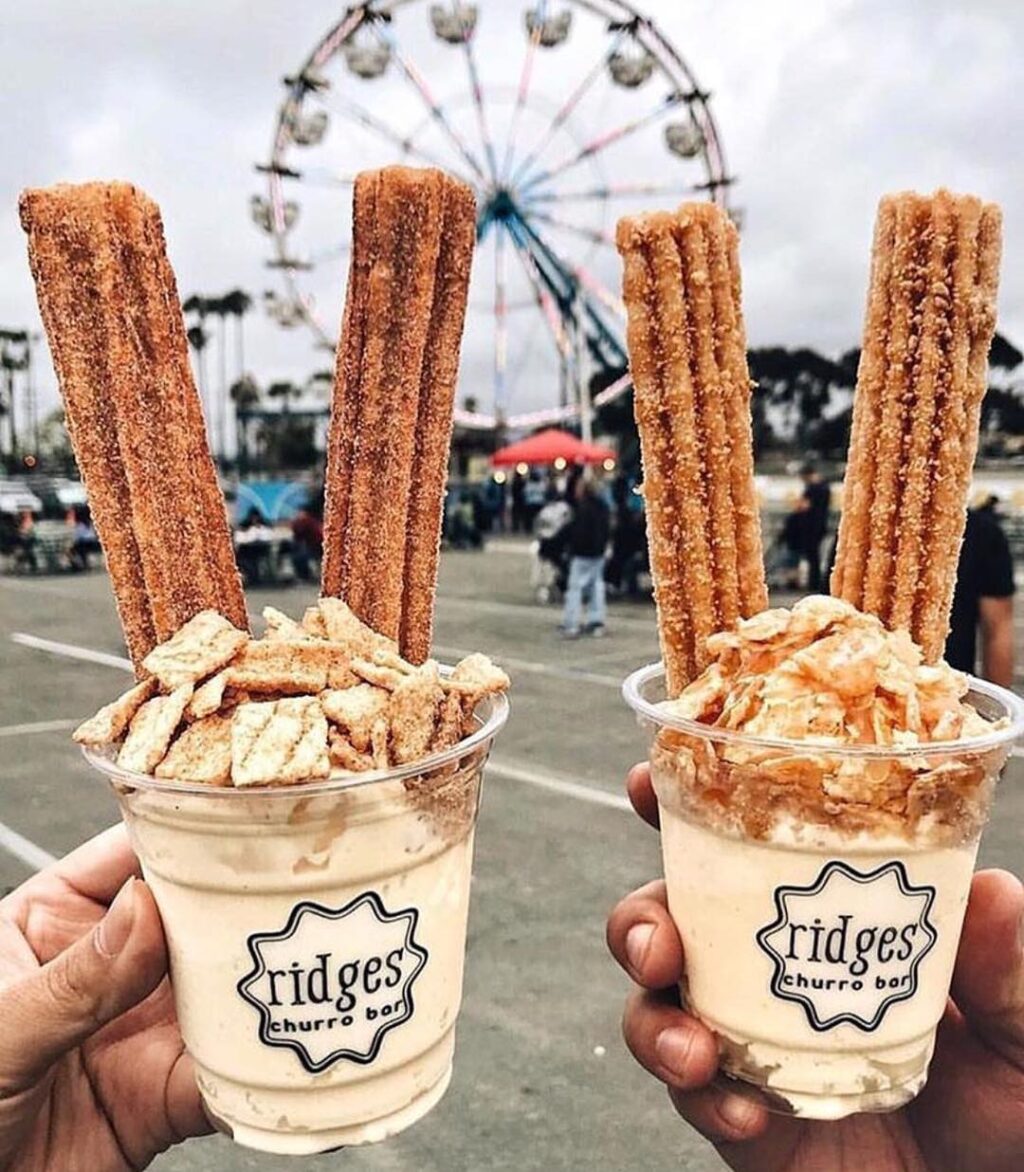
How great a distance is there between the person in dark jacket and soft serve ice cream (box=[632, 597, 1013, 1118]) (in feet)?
30.9

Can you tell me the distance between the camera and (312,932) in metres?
1.42

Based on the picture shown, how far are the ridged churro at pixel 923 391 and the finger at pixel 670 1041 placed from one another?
2.18ft

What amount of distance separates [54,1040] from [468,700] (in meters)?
0.73

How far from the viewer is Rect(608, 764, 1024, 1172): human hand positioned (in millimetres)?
1629

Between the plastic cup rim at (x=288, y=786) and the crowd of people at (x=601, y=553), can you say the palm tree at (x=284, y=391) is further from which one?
the plastic cup rim at (x=288, y=786)

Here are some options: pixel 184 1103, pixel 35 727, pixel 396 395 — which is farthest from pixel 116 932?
pixel 35 727

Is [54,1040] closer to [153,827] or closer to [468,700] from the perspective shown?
[153,827]

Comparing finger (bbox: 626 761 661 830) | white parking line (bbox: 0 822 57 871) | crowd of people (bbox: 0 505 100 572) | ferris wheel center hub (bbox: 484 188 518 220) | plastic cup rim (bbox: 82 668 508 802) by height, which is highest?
ferris wheel center hub (bbox: 484 188 518 220)

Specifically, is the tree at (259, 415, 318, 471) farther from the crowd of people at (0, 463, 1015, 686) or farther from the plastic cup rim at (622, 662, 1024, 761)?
the plastic cup rim at (622, 662, 1024, 761)

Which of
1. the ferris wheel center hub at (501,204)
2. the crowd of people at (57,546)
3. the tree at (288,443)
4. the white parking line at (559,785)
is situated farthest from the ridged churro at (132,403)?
the tree at (288,443)

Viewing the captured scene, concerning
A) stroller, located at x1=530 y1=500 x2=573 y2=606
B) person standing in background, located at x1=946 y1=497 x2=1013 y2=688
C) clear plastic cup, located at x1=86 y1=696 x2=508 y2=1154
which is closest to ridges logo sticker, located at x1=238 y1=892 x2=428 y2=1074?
clear plastic cup, located at x1=86 y1=696 x2=508 y2=1154

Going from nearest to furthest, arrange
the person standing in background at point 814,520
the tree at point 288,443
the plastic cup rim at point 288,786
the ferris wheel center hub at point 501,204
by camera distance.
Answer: the plastic cup rim at point 288,786
the person standing in background at point 814,520
the ferris wheel center hub at point 501,204
the tree at point 288,443

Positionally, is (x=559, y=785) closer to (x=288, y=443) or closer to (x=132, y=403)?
(x=132, y=403)

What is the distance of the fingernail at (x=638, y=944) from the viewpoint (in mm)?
1660
